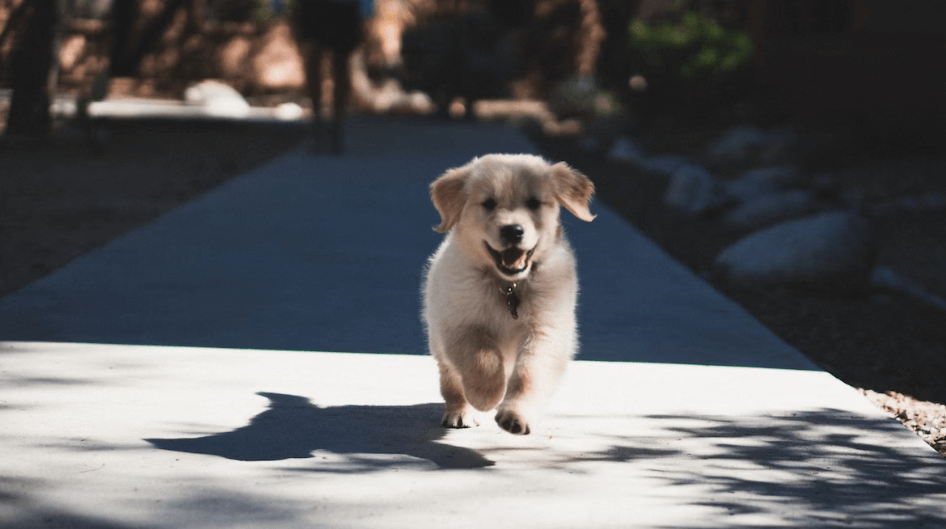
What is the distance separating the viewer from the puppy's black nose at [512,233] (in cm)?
443

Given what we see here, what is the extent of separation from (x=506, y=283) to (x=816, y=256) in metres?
4.36

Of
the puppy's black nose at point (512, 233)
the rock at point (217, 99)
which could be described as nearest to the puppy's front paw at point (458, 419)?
the puppy's black nose at point (512, 233)

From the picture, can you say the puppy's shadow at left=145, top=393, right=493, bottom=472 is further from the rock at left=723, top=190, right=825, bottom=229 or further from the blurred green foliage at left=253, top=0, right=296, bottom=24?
the blurred green foliage at left=253, top=0, right=296, bottom=24

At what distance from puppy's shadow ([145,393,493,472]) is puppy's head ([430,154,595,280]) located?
0.72 m

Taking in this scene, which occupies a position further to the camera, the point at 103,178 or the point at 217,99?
the point at 217,99

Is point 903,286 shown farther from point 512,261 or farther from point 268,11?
point 268,11

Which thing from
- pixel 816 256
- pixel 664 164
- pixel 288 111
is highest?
pixel 288 111

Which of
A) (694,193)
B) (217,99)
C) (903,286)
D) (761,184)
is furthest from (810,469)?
(217,99)

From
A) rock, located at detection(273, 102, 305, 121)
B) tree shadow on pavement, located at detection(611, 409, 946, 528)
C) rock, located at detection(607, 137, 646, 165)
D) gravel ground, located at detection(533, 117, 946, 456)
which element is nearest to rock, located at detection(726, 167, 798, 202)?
gravel ground, located at detection(533, 117, 946, 456)

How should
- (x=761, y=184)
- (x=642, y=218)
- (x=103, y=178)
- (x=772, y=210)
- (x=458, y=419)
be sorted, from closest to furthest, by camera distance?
1. (x=458, y=419)
2. (x=772, y=210)
3. (x=642, y=218)
4. (x=761, y=184)
5. (x=103, y=178)

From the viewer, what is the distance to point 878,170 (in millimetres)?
16078

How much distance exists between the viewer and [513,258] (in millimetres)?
4535

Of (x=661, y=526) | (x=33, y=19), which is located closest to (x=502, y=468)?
(x=661, y=526)

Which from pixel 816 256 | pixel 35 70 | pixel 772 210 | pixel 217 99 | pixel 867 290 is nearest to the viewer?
pixel 816 256
